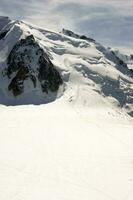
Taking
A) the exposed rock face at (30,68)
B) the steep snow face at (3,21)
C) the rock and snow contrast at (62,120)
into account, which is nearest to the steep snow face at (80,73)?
the rock and snow contrast at (62,120)

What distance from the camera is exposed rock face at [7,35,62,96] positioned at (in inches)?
1716

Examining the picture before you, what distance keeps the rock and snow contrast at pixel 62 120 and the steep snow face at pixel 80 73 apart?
0.12 metres

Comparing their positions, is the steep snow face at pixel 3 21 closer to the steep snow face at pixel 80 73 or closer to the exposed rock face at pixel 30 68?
the steep snow face at pixel 80 73

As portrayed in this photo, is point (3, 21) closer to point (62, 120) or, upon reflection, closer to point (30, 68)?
point (30, 68)

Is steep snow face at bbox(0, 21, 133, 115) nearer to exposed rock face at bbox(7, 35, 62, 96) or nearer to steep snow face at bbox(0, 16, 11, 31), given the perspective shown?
exposed rock face at bbox(7, 35, 62, 96)

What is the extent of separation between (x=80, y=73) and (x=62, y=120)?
16814mm

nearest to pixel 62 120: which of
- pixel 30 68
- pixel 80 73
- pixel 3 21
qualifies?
pixel 30 68

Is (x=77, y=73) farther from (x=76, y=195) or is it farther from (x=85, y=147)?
(x=76, y=195)

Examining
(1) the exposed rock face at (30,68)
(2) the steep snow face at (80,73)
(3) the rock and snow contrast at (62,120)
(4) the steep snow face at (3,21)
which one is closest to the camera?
(3) the rock and snow contrast at (62,120)

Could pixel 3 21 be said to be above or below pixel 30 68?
below

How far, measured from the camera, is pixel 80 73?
48.2m

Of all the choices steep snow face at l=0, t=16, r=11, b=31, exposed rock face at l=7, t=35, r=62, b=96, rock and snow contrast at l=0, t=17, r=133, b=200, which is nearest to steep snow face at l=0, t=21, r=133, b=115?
rock and snow contrast at l=0, t=17, r=133, b=200

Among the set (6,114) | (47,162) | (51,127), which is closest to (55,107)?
(6,114)

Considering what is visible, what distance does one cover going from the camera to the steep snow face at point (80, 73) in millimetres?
42344
